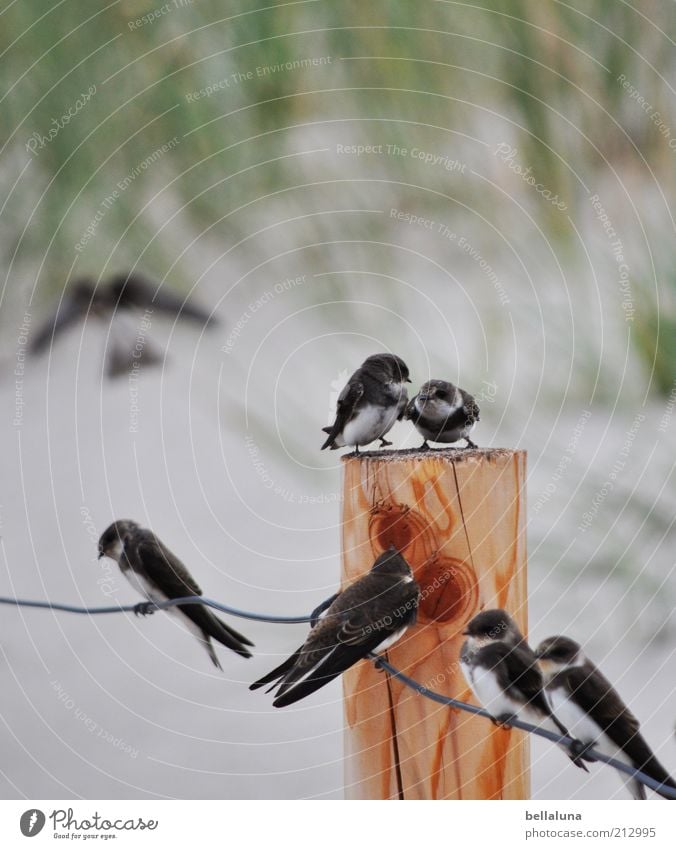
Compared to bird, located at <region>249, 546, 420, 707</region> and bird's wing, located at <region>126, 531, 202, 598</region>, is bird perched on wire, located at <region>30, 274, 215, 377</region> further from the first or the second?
bird, located at <region>249, 546, 420, 707</region>

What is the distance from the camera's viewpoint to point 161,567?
2.52 feet

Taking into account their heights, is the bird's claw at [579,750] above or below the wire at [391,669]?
below

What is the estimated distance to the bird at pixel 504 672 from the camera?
2.12ft

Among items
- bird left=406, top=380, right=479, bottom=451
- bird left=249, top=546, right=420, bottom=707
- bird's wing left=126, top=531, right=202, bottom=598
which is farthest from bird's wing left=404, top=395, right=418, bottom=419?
bird's wing left=126, top=531, right=202, bottom=598

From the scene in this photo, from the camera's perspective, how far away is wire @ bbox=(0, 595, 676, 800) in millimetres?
638

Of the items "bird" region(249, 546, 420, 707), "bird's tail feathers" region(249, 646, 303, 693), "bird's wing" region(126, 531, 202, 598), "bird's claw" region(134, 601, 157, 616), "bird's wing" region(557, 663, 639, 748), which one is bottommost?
"bird's wing" region(557, 663, 639, 748)

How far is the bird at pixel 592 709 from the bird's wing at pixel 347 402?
24 centimetres

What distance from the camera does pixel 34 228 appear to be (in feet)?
2.61

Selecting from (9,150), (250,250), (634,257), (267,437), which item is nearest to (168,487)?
(267,437)

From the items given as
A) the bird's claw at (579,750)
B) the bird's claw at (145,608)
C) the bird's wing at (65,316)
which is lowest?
the bird's claw at (579,750)

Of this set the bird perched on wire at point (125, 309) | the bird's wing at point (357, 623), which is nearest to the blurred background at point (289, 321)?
the bird perched on wire at point (125, 309)

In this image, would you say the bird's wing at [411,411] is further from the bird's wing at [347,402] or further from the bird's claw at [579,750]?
the bird's claw at [579,750]

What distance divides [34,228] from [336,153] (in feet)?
0.88

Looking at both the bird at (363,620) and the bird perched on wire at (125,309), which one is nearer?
the bird at (363,620)
